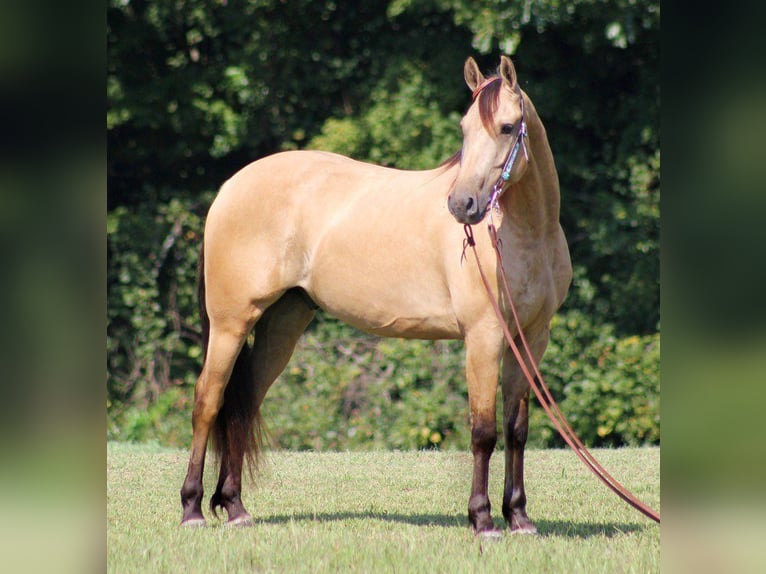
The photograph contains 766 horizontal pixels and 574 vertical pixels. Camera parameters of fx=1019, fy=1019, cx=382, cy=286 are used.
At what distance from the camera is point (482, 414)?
4.74 meters

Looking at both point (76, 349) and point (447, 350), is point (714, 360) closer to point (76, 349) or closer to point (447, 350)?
point (76, 349)

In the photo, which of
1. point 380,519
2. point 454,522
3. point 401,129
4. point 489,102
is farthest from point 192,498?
point 401,129

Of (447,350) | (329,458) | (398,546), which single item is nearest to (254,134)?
(447,350)

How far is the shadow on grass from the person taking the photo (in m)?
4.86

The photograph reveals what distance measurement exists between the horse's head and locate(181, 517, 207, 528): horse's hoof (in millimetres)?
2121

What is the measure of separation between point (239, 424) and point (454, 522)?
124 cm

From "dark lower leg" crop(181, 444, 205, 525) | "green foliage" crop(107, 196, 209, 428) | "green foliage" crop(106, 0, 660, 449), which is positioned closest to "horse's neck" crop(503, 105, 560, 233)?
"dark lower leg" crop(181, 444, 205, 525)

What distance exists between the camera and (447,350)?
34.1 ft

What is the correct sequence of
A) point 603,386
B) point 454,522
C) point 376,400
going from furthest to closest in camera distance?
point 376,400
point 603,386
point 454,522

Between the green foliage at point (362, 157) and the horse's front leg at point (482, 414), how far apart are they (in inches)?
205

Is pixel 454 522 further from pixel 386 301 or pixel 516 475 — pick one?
pixel 386 301

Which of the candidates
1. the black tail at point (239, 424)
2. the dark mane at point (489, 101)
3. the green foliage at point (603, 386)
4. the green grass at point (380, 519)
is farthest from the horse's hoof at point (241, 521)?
the green foliage at point (603, 386)

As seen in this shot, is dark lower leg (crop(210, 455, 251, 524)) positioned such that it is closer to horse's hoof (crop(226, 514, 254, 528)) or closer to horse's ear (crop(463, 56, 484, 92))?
horse's hoof (crop(226, 514, 254, 528))

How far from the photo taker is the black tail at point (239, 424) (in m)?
5.41
